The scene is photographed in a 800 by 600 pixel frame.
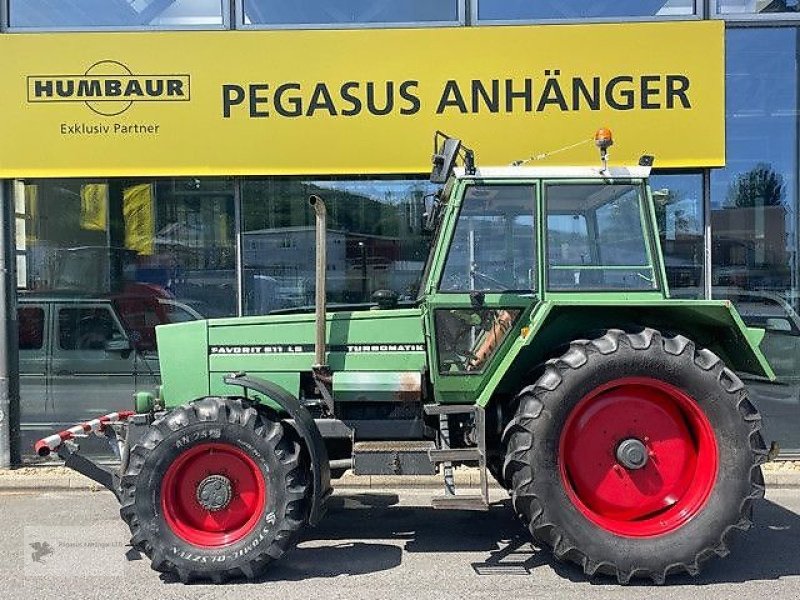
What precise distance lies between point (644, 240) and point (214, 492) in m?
3.15

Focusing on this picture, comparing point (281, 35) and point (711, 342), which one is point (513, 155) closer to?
point (281, 35)

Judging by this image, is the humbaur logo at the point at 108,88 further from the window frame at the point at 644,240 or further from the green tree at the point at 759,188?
the green tree at the point at 759,188

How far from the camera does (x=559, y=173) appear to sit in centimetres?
482

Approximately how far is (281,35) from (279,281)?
2.45 metres

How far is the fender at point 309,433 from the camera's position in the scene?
4.59 meters

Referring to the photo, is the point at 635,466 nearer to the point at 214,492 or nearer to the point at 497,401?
the point at 497,401

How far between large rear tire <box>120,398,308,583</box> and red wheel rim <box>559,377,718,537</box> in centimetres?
174

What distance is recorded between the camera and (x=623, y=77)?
7.28 meters

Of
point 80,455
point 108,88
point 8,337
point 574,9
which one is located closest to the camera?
point 80,455

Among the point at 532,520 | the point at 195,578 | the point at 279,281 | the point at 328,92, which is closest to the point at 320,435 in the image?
the point at 195,578

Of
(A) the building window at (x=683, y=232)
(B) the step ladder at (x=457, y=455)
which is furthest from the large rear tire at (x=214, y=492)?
(A) the building window at (x=683, y=232)

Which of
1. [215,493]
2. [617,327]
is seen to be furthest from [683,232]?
[215,493]

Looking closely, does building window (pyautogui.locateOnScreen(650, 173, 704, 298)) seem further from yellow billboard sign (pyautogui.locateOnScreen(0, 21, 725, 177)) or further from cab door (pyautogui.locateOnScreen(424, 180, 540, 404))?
cab door (pyautogui.locateOnScreen(424, 180, 540, 404))

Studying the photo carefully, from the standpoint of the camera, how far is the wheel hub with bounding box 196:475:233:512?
4.63 m
